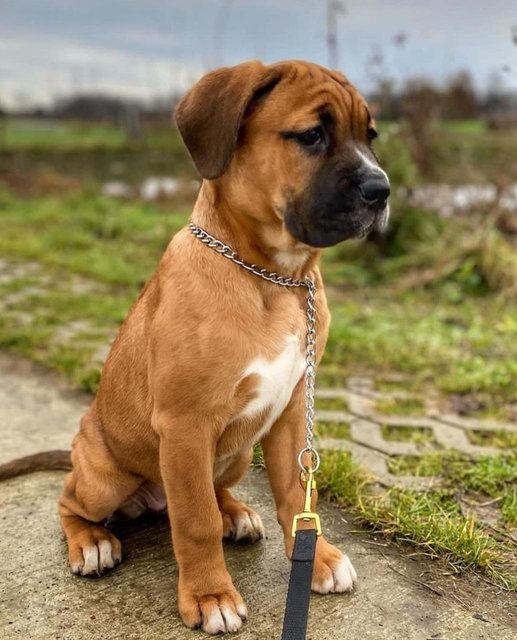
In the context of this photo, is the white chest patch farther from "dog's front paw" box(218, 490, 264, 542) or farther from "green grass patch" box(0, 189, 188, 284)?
"green grass patch" box(0, 189, 188, 284)

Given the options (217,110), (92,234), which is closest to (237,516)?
(217,110)

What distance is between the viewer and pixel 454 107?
12.0 meters

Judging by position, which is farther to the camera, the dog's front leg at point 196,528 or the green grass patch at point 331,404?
the green grass patch at point 331,404

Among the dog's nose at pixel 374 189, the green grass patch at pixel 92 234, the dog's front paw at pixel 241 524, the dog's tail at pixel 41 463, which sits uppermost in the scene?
the dog's nose at pixel 374 189

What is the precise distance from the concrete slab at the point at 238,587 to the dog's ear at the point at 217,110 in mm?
1385

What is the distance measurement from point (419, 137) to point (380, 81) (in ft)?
2.85

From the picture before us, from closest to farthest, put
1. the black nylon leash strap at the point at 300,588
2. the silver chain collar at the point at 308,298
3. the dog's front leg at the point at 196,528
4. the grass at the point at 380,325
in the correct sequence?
the black nylon leash strap at the point at 300,588 → the dog's front leg at the point at 196,528 → the silver chain collar at the point at 308,298 → the grass at the point at 380,325

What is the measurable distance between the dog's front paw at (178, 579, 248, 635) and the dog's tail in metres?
→ 1.11

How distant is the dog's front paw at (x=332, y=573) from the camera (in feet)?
8.91

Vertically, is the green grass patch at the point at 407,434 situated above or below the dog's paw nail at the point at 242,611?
below

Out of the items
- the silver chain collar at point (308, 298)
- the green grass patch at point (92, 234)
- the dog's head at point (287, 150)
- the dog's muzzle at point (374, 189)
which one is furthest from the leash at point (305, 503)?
the green grass patch at point (92, 234)

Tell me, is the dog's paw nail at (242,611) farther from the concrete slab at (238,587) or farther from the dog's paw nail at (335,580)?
the dog's paw nail at (335,580)

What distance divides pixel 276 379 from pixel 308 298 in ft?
1.12

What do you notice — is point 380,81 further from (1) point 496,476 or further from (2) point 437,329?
(1) point 496,476
